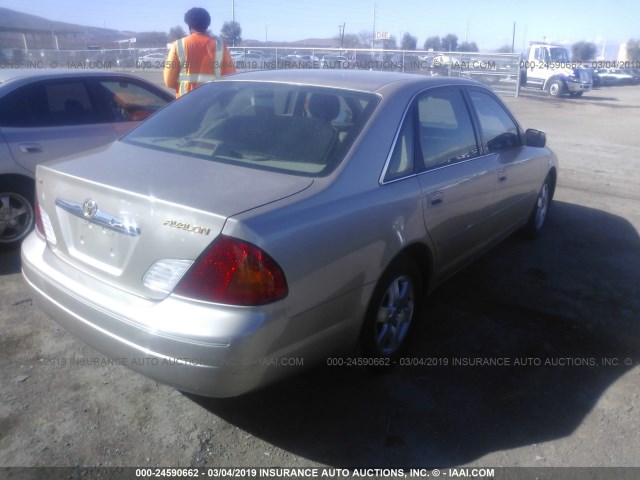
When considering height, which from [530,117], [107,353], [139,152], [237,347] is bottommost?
[530,117]

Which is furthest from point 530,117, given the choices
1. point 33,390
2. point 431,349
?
point 33,390

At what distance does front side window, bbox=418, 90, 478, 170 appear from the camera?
3494 mm

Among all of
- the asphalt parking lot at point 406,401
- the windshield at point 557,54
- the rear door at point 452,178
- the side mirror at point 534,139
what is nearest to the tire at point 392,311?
the asphalt parking lot at point 406,401

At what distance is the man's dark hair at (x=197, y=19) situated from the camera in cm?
617

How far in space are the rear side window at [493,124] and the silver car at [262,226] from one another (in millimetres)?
272

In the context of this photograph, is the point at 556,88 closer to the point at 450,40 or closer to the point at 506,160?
the point at 506,160

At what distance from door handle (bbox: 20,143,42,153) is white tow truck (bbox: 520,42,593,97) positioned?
26294mm

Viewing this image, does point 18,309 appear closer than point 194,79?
Yes

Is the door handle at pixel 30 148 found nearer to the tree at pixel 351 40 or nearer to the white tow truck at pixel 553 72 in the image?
the white tow truck at pixel 553 72

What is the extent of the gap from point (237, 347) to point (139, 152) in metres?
1.40

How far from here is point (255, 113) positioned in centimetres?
337

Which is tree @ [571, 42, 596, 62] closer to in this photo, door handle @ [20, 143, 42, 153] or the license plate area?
door handle @ [20, 143, 42, 153]

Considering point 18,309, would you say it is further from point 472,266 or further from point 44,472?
point 472,266

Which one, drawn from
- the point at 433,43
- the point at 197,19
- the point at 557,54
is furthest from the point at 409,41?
the point at 197,19
